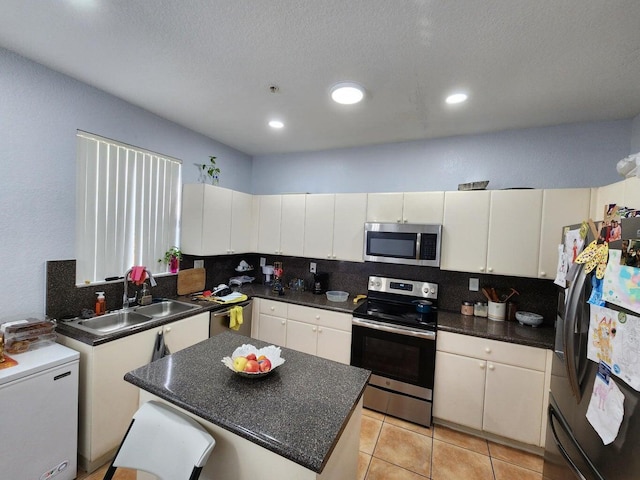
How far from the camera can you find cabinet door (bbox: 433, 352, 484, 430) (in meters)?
2.21

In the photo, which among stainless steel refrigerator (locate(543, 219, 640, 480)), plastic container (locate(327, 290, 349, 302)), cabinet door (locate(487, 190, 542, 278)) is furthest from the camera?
plastic container (locate(327, 290, 349, 302))

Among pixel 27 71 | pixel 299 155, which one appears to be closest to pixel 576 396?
pixel 299 155

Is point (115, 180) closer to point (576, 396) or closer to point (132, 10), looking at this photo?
point (132, 10)

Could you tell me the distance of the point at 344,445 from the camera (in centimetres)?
122

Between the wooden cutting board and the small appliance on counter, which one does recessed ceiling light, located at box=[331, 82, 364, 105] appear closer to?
the small appliance on counter

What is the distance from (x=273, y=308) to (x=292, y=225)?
0.97m

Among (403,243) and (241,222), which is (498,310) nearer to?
(403,243)

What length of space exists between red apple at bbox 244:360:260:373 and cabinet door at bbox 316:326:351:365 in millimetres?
1478

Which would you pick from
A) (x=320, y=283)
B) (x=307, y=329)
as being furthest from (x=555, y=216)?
(x=307, y=329)

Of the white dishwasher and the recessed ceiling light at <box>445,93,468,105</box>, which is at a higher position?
the recessed ceiling light at <box>445,93,468,105</box>

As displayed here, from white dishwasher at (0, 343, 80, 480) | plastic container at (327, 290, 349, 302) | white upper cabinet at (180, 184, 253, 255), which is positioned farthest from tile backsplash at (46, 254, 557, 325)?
white dishwasher at (0, 343, 80, 480)

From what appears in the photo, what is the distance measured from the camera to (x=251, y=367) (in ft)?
4.34

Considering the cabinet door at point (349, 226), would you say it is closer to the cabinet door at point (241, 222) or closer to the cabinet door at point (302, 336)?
the cabinet door at point (302, 336)

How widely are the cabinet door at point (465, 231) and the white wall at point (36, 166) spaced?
9.91ft
